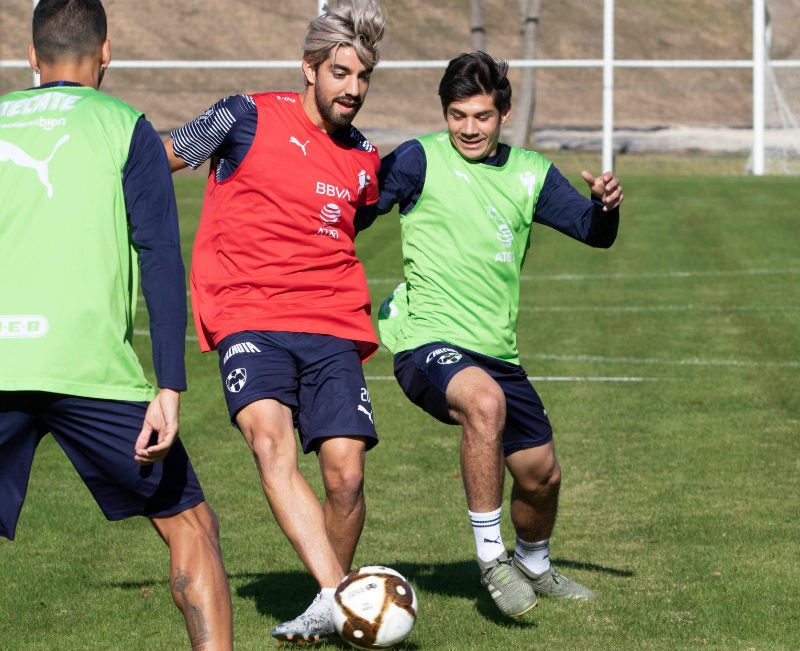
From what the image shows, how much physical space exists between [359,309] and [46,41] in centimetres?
195

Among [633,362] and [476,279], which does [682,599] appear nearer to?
[476,279]

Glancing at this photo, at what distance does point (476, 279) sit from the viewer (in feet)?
20.6

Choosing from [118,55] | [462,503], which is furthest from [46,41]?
[118,55]

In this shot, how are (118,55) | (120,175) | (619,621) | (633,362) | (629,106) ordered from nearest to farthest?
(120,175) → (619,621) → (633,362) → (118,55) → (629,106)

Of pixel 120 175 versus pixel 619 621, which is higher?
pixel 120 175

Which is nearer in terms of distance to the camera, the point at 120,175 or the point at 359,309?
the point at 120,175

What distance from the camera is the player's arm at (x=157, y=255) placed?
426 centimetres

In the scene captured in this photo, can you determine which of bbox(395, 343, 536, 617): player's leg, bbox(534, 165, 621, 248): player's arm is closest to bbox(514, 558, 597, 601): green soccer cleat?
bbox(395, 343, 536, 617): player's leg

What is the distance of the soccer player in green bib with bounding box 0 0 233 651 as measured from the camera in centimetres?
422

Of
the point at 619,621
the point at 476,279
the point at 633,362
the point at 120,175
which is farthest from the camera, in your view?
the point at 633,362

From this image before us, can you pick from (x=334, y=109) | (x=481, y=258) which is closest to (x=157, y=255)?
(x=334, y=109)

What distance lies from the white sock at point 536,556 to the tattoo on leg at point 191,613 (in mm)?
2332

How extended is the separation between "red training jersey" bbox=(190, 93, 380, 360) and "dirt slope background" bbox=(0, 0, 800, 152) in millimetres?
29808

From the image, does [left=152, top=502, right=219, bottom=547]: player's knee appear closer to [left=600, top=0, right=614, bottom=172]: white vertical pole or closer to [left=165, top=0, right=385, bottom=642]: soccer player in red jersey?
[left=165, top=0, right=385, bottom=642]: soccer player in red jersey
